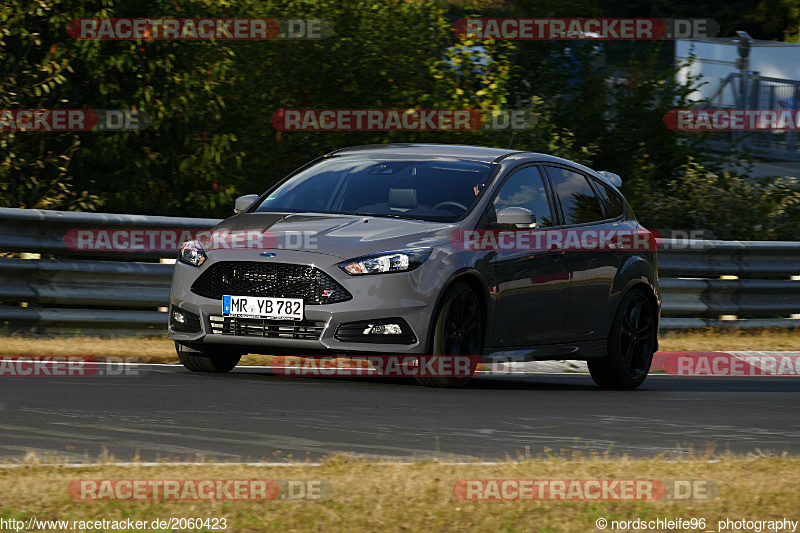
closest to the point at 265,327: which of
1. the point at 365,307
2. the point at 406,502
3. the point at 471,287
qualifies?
the point at 365,307

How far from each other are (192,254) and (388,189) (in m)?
1.51

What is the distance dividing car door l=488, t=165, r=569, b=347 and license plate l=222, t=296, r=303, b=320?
4.74ft

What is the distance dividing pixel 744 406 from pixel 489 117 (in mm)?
9053

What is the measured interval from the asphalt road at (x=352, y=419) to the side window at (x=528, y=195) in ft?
4.16

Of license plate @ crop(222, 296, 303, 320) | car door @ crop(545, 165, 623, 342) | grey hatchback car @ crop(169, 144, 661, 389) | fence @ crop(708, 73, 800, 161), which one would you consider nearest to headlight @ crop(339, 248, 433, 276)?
grey hatchback car @ crop(169, 144, 661, 389)

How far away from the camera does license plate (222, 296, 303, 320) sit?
31.7 ft

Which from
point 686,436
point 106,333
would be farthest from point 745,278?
point 686,436

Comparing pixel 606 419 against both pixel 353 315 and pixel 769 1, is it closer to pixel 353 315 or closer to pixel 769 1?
pixel 353 315

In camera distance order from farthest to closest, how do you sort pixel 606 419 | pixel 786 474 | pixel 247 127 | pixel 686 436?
pixel 247 127 < pixel 606 419 < pixel 686 436 < pixel 786 474

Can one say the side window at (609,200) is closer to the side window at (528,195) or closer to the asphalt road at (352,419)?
the side window at (528,195)

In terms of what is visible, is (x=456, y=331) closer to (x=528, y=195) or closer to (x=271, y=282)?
(x=271, y=282)

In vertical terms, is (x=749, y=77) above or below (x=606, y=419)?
above

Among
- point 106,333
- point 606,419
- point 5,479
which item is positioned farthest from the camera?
point 106,333

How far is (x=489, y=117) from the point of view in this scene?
18.9 meters
